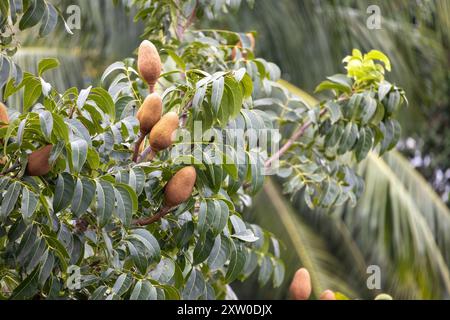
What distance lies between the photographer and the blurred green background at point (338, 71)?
3.63 m

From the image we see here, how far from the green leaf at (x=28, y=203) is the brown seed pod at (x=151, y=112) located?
0.83 feet

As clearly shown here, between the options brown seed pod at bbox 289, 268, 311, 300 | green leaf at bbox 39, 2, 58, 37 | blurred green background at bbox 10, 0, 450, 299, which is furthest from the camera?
blurred green background at bbox 10, 0, 450, 299

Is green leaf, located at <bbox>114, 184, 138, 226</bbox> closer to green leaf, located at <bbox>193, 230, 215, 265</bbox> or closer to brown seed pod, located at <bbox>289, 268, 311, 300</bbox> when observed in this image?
green leaf, located at <bbox>193, 230, 215, 265</bbox>

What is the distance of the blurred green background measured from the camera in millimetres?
3633

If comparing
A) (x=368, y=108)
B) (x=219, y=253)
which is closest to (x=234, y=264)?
(x=219, y=253)

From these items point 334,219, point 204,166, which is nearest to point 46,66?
point 204,166

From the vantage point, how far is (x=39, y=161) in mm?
1295

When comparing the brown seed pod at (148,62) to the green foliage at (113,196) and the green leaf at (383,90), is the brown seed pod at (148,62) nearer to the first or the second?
the green foliage at (113,196)

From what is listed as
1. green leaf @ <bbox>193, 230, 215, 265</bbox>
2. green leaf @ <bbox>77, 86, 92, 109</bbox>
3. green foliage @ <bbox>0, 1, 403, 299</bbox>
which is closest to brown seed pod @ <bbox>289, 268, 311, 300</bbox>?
green foliage @ <bbox>0, 1, 403, 299</bbox>

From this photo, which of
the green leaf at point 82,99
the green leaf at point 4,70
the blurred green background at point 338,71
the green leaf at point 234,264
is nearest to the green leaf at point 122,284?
the green leaf at point 234,264

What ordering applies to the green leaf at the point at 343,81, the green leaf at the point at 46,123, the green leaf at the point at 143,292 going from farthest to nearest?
1. the green leaf at the point at 343,81
2. the green leaf at the point at 143,292
3. the green leaf at the point at 46,123

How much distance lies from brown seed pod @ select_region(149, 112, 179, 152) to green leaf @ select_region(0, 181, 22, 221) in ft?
0.87

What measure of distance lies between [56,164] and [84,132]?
0.25 feet

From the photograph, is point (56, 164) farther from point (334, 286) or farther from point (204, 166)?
point (334, 286)
